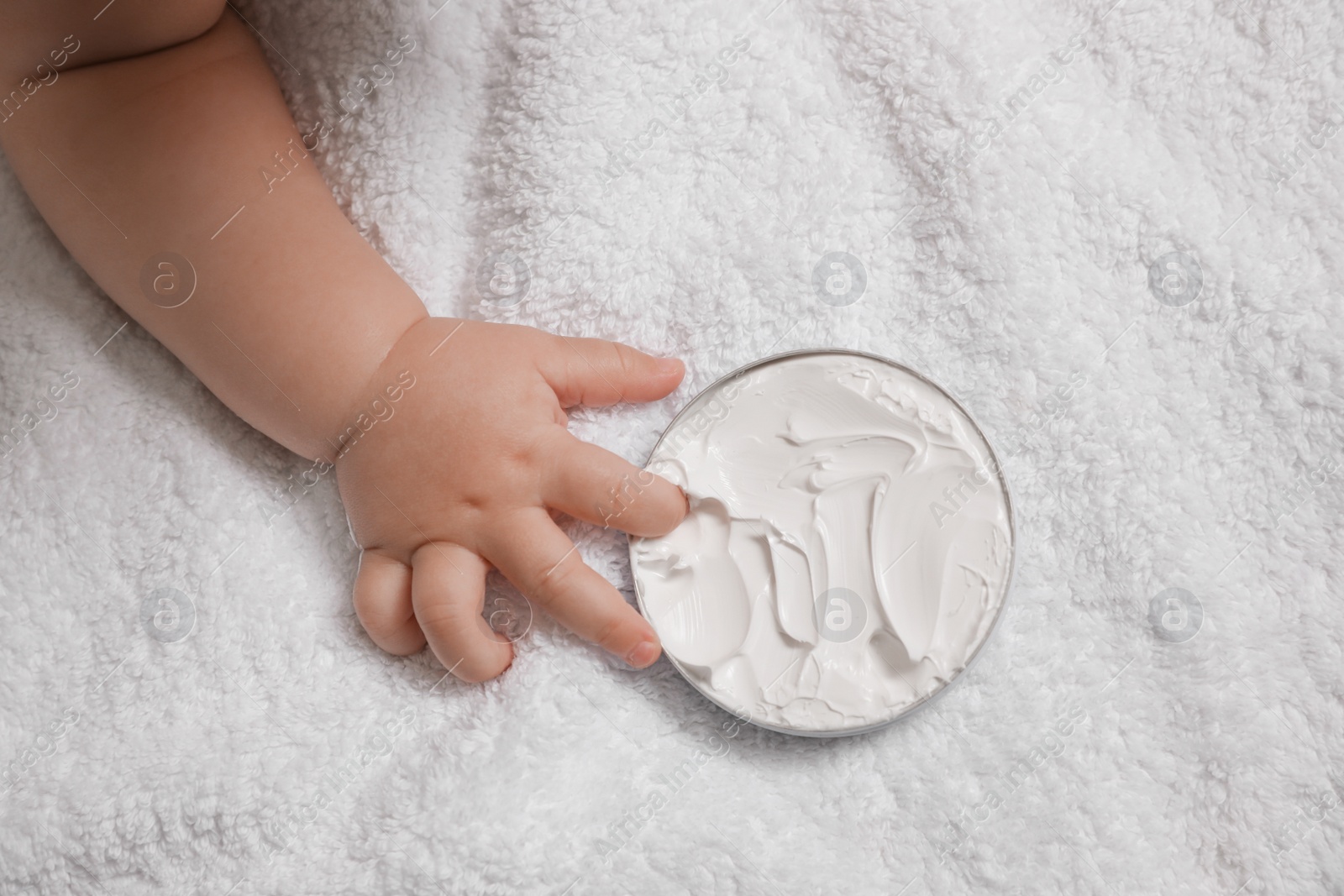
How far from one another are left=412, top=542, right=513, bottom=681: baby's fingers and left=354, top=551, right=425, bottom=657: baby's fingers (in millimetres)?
16

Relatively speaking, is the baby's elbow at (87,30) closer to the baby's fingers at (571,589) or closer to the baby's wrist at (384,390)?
the baby's wrist at (384,390)

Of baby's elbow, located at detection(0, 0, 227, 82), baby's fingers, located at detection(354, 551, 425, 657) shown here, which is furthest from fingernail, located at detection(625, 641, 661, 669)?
baby's elbow, located at detection(0, 0, 227, 82)

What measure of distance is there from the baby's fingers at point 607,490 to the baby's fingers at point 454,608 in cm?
7

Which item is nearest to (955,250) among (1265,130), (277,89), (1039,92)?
(1039,92)

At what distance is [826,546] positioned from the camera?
1.97 feet

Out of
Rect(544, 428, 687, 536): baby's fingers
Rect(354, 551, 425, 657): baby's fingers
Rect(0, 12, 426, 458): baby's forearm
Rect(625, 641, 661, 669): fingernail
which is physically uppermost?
Rect(0, 12, 426, 458): baby's forearm

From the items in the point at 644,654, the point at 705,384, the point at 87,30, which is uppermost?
the point at 87,30

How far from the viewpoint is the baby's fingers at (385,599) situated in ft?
2.02

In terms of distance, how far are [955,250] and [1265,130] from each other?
0.24 metres

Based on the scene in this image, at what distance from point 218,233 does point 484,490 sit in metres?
0.24

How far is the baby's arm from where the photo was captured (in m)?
0.59

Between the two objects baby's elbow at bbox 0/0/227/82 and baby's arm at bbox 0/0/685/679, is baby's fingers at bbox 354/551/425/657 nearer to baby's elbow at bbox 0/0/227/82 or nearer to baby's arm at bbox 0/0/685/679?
baby's arm at bbox 0/0/685/679

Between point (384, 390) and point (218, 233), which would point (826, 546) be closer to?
point (384, 390)

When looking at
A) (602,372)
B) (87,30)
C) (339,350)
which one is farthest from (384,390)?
(87,30)
